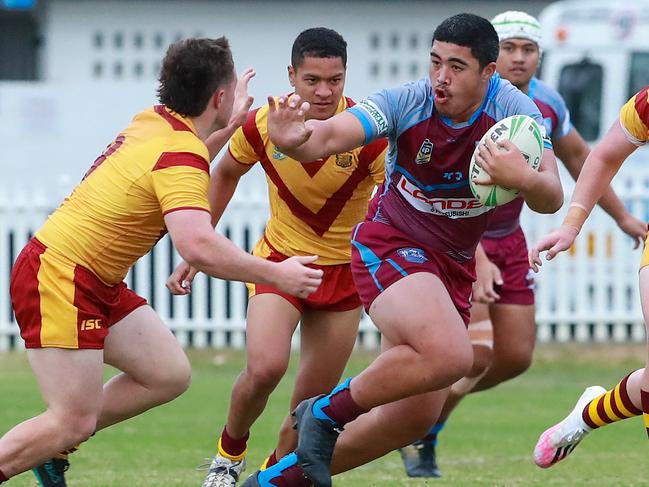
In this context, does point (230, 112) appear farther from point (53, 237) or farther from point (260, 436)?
point (260, 436)

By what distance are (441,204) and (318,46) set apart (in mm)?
1248

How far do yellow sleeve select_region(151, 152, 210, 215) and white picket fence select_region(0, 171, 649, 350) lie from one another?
27.2ft

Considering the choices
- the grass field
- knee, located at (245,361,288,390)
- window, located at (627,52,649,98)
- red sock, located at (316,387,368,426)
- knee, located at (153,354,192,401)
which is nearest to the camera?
red sock, located at (316,387,368,426)

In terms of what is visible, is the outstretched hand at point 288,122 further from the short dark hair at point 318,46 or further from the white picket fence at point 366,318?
the white picket fence at point 366,318

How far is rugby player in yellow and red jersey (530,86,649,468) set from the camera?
574 cm

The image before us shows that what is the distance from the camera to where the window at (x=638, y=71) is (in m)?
15.2

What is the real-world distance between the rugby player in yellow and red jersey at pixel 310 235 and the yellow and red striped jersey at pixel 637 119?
4.41 feet

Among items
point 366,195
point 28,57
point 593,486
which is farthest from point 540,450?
point 28,57

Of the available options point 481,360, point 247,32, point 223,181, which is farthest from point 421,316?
point 247,32

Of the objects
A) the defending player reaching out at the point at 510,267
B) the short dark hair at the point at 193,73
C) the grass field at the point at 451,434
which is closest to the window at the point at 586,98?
the grass field at the point at 451,434

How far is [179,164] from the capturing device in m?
5.44

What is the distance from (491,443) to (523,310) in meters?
1.49

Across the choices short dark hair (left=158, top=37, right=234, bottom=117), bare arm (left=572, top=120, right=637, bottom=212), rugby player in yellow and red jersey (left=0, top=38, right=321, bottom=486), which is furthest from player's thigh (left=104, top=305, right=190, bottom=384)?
bare arm (left=572, top=120, right=637, bottom=212)

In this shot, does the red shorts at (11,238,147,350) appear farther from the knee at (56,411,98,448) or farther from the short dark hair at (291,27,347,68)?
the short dark hair at (291,27,347,68)
